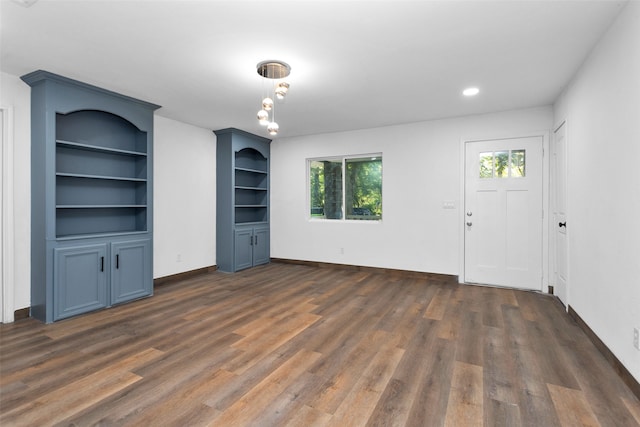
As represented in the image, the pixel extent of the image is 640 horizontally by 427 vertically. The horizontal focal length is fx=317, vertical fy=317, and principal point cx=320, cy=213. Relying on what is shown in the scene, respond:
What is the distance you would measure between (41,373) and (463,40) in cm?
406

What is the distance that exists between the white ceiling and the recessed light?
99mm

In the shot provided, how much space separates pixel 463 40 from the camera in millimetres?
2582

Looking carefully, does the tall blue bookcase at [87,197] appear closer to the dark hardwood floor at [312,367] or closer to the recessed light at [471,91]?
the dark hardwood floor at [312,367]

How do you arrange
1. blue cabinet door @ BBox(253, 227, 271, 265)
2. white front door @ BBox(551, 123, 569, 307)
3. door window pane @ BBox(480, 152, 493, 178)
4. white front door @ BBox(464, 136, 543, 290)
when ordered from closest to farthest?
white front door @ BBox(551, 123, 569, 307), white front door @ BBox(464, 136, 543, 290), door window pane @ BBox(480, 152, 493, 178), blue cabinet door @ BBox(253, 227, 271, 265)

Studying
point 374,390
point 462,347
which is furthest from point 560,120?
point 374,390

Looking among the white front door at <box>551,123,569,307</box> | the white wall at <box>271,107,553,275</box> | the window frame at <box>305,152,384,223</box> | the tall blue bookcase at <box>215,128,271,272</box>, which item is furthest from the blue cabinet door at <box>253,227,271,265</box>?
the white front door at <box>551,123,569,307</box>

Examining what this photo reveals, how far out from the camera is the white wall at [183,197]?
474cm

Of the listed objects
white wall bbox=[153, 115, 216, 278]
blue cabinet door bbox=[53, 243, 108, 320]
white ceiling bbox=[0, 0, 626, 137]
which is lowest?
blue cabinet door bbox=[53, 243, 108, 320]

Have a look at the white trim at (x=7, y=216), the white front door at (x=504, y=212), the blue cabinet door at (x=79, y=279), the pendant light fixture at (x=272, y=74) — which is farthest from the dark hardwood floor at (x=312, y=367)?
the pendant light fixture at (x=272, y=74)

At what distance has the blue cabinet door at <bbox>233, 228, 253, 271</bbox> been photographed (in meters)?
5.66

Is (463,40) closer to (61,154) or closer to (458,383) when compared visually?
(458,383)

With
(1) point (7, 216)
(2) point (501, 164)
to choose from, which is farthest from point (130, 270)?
(2) point (501, 164)

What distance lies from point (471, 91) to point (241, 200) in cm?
435

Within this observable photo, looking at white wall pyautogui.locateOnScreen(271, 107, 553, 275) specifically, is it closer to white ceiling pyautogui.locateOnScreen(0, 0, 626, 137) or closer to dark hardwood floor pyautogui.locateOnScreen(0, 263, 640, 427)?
white ceiling pyautogui.locateOnScreen(0, 0, 626, 137)
